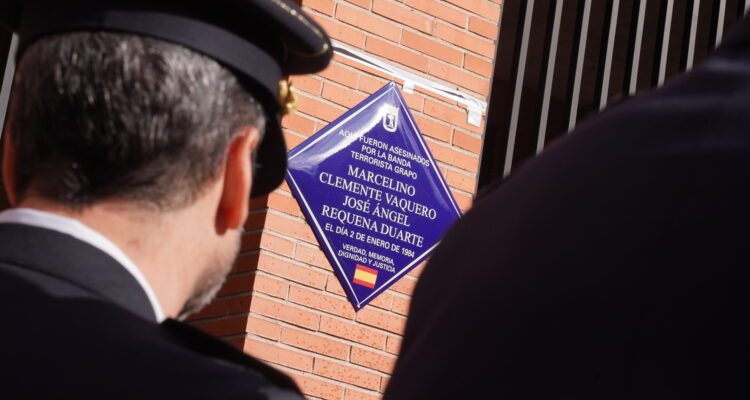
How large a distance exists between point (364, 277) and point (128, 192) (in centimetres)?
286

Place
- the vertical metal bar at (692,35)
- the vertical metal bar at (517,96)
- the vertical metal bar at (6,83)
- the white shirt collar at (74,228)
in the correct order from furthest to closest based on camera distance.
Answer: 1. the vertical metal bar at (692,35)
2. the vertical metal bar at (517,96)
3. the vertical metal bar at (6,83)
4. the white shirt collar at (74,228)

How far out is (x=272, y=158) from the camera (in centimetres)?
163

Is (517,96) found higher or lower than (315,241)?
higher

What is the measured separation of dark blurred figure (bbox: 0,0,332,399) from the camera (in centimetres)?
110

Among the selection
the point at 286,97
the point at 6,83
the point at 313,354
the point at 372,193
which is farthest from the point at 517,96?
the point at 286,97

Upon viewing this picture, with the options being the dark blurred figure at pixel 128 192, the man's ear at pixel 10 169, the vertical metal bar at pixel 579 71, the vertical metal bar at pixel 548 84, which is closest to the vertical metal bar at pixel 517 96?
the vertical metal bar at pixel 548 84

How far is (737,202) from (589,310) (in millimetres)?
144

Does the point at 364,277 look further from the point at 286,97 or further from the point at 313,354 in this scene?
the point at 286,97

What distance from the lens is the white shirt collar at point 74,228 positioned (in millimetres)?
1245

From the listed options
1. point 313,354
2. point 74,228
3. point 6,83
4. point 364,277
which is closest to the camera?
point 74,228

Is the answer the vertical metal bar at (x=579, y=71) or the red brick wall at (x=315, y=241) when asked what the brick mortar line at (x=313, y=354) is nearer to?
the red brick wall at (x=315, y=241)

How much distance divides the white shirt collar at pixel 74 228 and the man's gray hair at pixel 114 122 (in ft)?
0.09

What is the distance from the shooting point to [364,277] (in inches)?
163

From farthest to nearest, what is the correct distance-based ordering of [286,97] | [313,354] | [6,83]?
1. [313,354]
2. [6,83]
3. [286,97]
